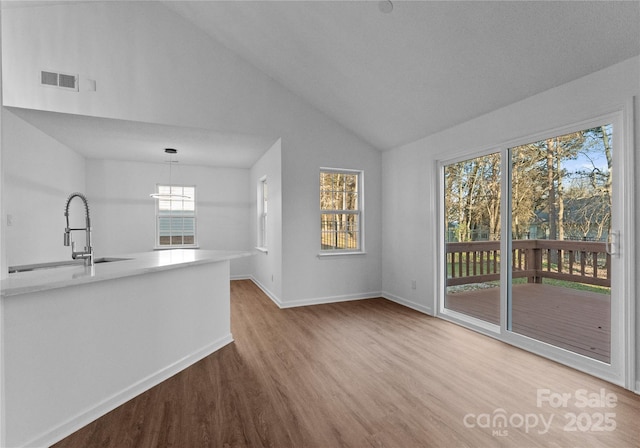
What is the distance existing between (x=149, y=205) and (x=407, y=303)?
532 centimetres

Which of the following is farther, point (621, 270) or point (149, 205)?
point (149, 205)

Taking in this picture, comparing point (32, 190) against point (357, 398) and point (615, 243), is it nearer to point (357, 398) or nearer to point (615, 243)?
point (357, 398)

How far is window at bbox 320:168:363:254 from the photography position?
16.4ft

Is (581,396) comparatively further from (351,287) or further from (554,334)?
(351,287)

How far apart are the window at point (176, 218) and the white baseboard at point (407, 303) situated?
418cm

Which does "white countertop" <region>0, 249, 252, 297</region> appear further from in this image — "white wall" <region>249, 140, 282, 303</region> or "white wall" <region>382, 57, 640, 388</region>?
"white wall" <region>382, 57, 640, 388</region>

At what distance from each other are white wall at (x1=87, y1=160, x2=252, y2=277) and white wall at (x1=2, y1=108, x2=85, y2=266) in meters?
0.94

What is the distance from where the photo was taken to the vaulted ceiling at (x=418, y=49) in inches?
89.5

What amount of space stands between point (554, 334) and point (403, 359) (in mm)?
1459

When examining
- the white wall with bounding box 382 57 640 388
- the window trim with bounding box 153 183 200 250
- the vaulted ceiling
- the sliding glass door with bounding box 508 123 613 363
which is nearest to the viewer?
the vaulted ceiling

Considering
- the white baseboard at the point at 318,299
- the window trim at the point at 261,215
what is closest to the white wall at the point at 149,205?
the window trim at the point at 261,215

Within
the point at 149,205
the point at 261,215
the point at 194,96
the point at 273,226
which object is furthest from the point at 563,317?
the point at 149,205

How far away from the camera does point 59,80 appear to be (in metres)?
3.42

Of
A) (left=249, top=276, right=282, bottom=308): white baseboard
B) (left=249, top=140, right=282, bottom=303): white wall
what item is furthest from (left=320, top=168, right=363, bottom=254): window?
(left=249, top=276, right=282, bottom=308): white baseboard
